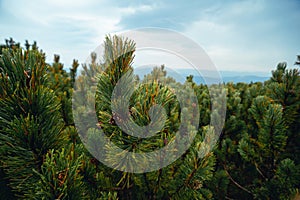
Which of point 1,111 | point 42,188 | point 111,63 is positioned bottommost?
point 42,188

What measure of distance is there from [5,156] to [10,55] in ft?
1.31

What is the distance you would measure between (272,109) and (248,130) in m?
0.94

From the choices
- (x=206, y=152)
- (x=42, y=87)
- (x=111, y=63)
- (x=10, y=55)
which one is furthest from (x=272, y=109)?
(x=10, y=55)

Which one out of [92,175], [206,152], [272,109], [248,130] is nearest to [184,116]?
[272,109]

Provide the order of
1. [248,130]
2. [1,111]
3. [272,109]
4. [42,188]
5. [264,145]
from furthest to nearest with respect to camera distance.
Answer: [248,130] < [264,145] < [272,109] < [1,111] < [42,188]

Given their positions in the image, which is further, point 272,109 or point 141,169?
point 272,109

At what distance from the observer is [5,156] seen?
98 cm

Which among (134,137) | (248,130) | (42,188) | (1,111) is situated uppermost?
(1,111)

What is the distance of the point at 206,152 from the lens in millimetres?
1075

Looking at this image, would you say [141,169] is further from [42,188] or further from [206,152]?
[42,188]

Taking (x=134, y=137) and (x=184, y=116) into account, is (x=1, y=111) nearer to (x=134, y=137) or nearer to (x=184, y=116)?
(x=134, y=137)

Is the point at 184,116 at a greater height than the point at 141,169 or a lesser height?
greater

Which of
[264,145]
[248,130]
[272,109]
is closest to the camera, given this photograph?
[272,109]

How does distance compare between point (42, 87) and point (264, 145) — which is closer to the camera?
point (42, 87)
